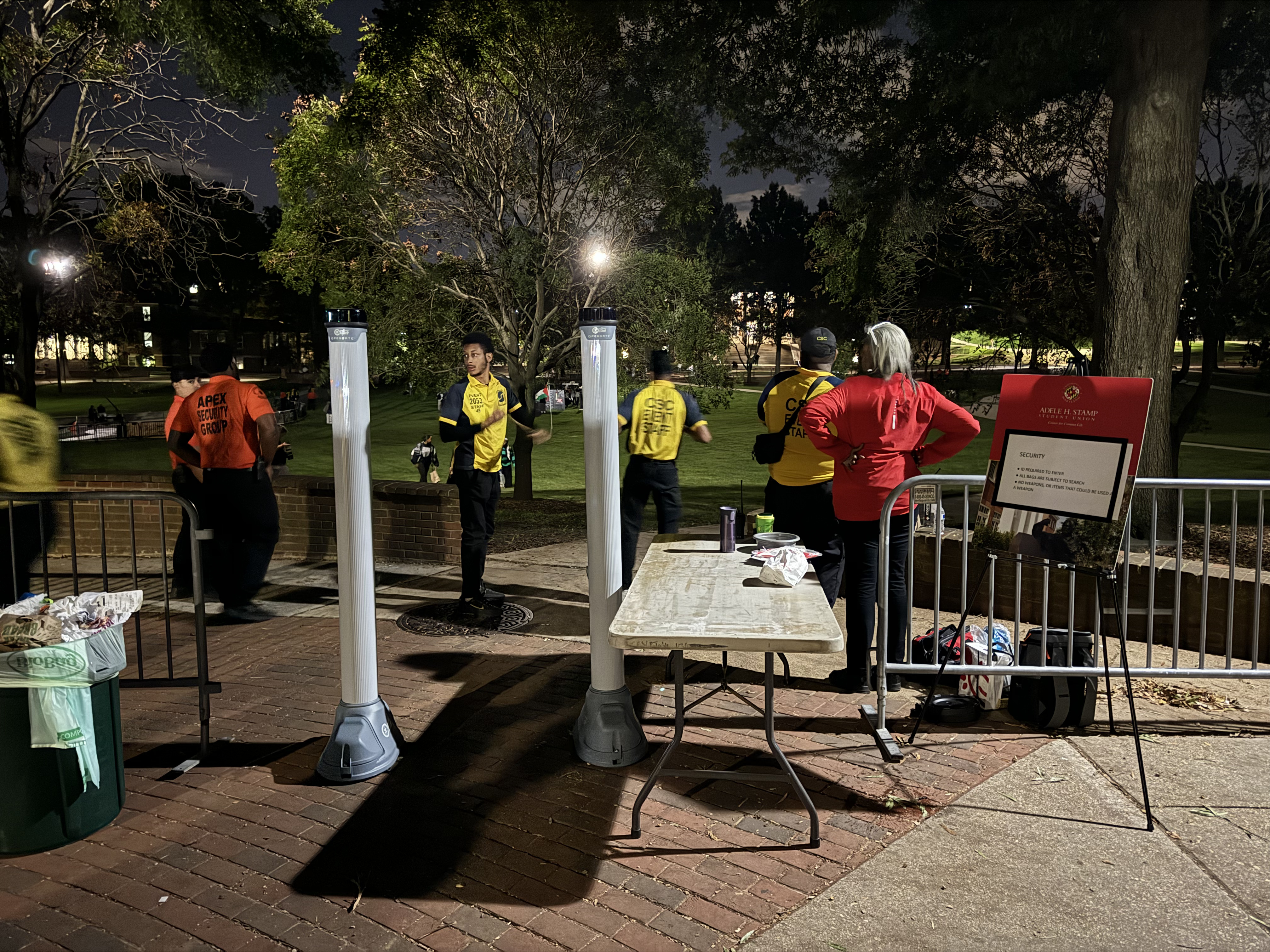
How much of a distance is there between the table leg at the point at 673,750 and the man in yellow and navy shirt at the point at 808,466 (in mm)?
2104

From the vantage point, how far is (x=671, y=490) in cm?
684

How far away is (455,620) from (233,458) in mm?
2005

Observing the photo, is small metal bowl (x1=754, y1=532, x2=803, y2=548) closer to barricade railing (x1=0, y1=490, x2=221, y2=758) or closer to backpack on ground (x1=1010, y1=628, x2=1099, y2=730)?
backpack on ground (x1=1010, y1=628, x2=1099, y2=730)

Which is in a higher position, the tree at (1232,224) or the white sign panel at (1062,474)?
the tree at (1232,224)

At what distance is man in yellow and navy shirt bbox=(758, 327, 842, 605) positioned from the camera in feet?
19.0

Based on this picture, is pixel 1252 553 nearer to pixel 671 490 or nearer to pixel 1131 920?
pixel 671 490

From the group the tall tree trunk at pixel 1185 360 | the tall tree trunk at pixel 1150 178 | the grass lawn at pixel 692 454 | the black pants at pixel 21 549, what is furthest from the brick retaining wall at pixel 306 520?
the tall tree trunk at pixel 1185 360

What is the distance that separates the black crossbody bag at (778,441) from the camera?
580cm

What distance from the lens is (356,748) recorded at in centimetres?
430

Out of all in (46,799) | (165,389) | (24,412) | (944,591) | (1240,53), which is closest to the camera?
(46,799)

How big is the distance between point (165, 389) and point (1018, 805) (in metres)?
74.0

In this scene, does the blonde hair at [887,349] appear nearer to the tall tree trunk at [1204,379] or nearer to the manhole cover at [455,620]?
the manhole cover at [455,620]

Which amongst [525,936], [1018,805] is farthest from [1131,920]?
[525,936]

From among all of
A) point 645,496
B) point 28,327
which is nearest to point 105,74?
point 28,327
